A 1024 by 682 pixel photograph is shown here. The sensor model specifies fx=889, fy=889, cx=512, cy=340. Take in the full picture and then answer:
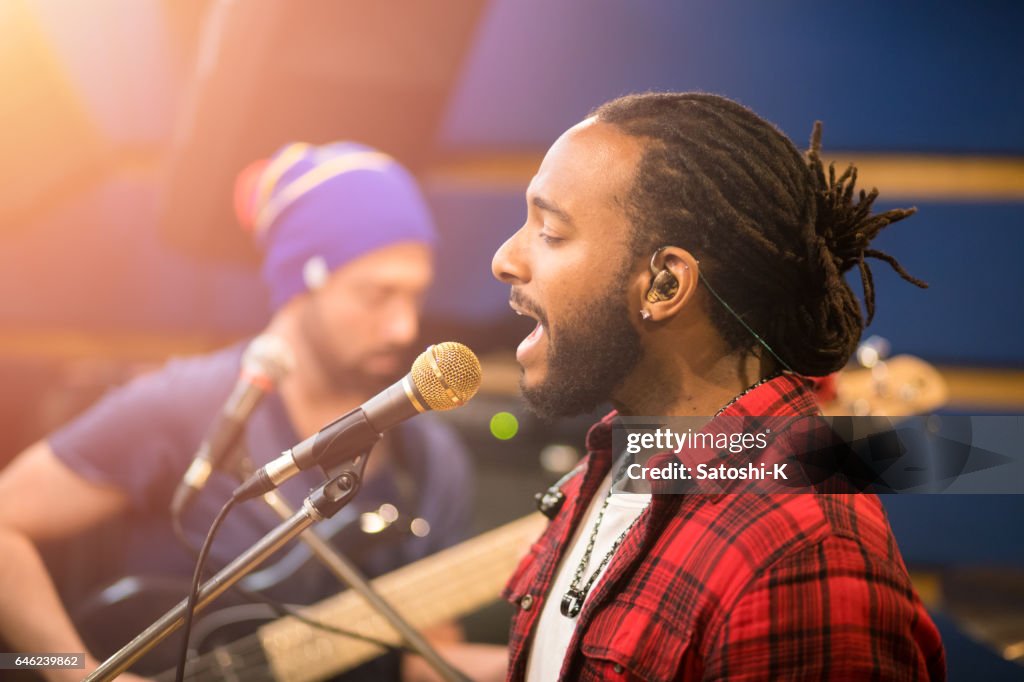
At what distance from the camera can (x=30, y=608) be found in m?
2.06

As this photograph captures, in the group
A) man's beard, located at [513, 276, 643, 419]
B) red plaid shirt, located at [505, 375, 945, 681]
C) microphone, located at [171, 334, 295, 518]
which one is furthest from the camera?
microphone, located at [171, 334, 295, 518]

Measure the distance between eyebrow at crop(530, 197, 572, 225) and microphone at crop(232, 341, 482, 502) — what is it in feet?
0.75

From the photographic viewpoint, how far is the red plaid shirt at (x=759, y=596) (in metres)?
0.98

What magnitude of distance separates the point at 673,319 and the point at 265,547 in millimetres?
617

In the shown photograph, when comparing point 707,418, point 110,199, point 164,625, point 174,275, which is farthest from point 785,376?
point 110,199

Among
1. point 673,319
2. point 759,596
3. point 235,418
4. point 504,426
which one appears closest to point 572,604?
point 759,596

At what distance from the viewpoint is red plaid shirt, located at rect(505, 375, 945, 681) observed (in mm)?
977

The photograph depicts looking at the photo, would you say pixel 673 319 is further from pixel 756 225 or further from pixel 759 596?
pixel 759 596

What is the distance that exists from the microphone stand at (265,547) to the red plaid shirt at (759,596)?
345 millimetres

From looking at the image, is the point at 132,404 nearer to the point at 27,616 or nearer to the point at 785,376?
the point at 27,616

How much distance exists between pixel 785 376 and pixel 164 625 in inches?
35.1

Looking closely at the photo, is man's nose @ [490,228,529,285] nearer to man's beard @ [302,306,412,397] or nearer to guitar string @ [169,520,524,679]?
guitar string @ [169,520,524,679]

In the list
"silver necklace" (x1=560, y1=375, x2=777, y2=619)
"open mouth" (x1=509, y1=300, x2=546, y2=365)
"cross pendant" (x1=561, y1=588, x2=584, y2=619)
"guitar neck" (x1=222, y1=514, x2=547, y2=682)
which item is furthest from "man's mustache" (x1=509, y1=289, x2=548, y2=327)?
"guitar neck" (x1=222, y1=514, x2=547, y2=682)

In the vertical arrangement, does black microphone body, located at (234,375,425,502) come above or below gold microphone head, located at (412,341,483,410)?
below
